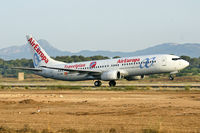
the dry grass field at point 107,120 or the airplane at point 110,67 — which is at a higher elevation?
the airplane at point 110,67

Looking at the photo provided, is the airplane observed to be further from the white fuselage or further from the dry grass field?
the dry grass field

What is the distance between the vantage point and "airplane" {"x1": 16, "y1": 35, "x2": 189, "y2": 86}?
167 feet

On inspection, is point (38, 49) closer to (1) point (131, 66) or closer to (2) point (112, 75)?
(2) point (112, 75)

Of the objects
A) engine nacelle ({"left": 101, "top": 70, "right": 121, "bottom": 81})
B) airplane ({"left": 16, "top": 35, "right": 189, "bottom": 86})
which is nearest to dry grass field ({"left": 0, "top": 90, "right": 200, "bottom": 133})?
airplane ({"left": 16, "top": 35, "right": 189, "bottom": 86})

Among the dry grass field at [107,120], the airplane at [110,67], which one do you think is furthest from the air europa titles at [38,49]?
the dry grass field at [107,120]

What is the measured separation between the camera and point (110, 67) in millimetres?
54344

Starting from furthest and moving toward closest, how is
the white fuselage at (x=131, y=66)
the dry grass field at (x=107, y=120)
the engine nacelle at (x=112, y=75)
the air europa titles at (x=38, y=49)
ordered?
the air europa titles at (x=38, y=49) < the engine nacelle at (x=112, y=75) < the white fuselage at (x=131, y=66) < the dry grass field at (x=107, y=120)

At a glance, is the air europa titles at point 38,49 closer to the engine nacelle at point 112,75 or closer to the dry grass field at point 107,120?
the engine nacelle at point 112,75

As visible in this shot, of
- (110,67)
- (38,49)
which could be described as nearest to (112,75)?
(110,67)

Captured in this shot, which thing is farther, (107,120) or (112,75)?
(112,75)

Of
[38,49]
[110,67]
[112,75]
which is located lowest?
[112,75]

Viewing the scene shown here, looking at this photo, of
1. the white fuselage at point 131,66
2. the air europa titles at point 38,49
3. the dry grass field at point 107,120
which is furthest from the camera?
the air europa titles at point 38,49

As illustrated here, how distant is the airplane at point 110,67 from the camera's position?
A: 51.0 m

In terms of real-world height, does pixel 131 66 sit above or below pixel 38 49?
below
